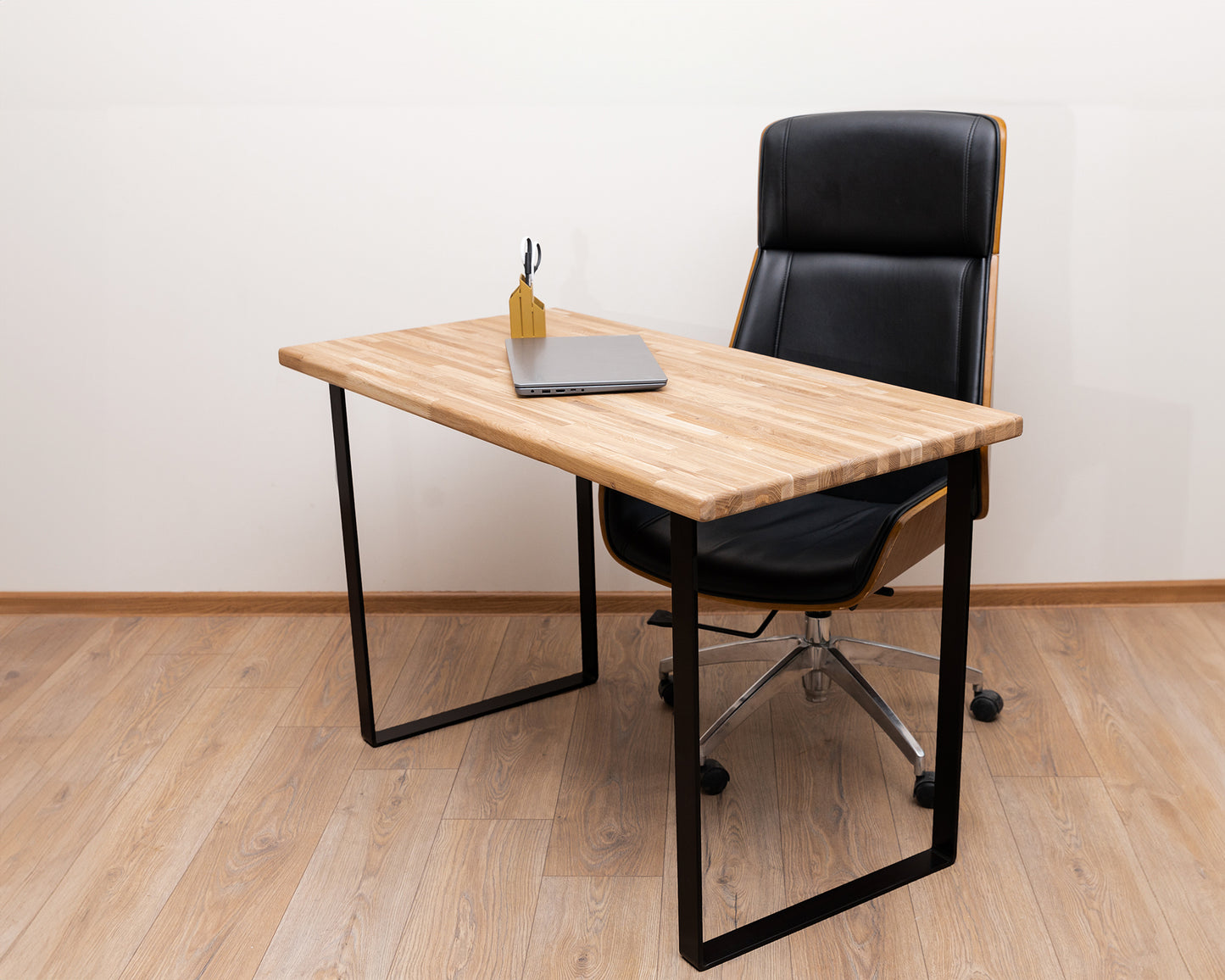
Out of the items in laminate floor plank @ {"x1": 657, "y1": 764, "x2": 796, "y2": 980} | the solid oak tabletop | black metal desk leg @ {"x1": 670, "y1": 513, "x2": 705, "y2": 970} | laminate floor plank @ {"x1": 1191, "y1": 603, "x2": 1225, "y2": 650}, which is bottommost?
laminate floor plank @ {"x1": 1191, "y1": 603, "x2": 1225, "y2": 650}

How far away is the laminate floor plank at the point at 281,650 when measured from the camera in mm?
2549

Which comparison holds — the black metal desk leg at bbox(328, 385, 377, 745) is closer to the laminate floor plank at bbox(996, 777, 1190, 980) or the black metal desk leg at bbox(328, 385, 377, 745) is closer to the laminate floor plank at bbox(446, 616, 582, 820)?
the laminate floor plank at bbox(446, 616, 582, 820)

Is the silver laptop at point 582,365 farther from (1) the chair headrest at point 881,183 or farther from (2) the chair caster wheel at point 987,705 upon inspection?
(2) the chair caster wheel at point 987,705

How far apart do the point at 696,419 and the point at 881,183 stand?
0.76 metres

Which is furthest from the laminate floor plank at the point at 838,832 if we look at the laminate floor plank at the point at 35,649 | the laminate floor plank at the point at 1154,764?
the laminate floor plank at the point at 35,649

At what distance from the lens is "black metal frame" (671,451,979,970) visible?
1495mm

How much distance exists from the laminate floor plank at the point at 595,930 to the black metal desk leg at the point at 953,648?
476 mm

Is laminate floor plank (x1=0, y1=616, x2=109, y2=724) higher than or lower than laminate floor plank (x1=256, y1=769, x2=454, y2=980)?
lower

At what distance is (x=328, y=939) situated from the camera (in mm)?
1711

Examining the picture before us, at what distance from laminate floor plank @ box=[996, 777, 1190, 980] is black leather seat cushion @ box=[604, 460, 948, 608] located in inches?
20.9

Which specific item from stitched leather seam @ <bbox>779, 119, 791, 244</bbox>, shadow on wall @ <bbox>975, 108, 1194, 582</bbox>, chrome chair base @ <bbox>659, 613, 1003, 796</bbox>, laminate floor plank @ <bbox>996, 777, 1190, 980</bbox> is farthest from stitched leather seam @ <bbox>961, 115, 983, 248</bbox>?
laminate floor plank @ <bbox>996, 777, 1190, 980</bbox>

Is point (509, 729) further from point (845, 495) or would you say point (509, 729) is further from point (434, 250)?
point (434, 250)

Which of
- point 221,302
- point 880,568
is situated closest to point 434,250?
point 221,302

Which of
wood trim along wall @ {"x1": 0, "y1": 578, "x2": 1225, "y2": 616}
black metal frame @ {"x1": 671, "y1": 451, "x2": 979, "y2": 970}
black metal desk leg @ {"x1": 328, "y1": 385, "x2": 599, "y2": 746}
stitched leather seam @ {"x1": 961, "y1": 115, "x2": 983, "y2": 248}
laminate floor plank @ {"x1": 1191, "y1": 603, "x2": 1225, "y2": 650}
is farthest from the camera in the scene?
wood trim along wall @ {"x1": 0, "y1": 578, "x2": 1225, "y2": 616}
